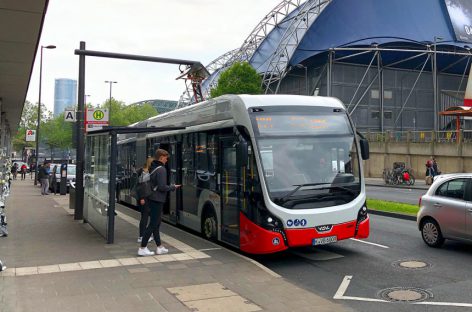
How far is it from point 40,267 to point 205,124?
452cm

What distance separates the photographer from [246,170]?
28.3 feet

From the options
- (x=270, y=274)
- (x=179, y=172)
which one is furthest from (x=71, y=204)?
(x=270, y=274)

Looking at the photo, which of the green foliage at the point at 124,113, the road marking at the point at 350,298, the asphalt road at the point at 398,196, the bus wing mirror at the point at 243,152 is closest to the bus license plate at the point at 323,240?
the road marking at the point at 350,298

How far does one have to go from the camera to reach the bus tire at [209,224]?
9883mm

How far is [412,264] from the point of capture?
27.6 ft

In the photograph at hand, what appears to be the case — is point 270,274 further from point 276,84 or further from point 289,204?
point 276,84

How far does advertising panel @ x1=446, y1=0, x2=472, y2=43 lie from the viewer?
58.1m

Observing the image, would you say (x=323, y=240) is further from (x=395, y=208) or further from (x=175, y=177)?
(x=395, y=208)

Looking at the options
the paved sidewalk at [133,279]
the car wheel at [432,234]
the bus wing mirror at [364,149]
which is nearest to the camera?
the paved sidewalk at [133,279]

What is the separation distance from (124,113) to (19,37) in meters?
79.2

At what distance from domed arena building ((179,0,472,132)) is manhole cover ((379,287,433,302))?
5003cm

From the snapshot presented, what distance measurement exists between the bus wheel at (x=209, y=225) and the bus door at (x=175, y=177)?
1573 mm

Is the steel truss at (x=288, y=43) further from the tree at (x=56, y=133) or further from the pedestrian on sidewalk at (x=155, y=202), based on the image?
the pedestrian on sidewalk at (x=155, y=202)

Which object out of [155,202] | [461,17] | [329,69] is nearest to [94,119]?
[155,202]
